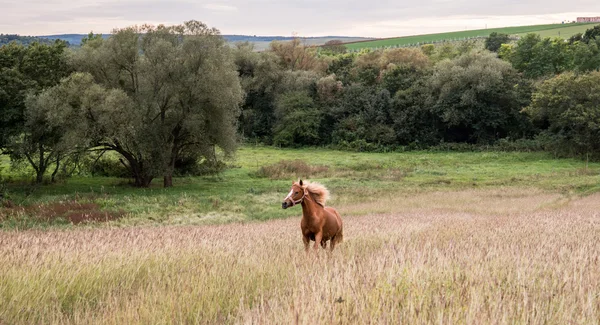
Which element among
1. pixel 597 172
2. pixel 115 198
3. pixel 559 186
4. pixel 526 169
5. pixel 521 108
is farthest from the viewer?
pixel 521 108

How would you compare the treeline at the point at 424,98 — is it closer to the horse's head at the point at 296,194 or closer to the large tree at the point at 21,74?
the large tree at the point at 21,74

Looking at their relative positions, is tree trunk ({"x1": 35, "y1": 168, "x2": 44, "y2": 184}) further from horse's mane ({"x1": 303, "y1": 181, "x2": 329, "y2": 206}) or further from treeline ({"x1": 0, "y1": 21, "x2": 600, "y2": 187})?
horse's mane ({"x1": 303, "y1": 181, "x2": 329, "y2": 206})

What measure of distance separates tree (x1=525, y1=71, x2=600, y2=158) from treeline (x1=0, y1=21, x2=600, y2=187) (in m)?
0.14

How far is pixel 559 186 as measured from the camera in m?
38.3

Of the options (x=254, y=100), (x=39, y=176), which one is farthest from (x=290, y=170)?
(x=254, y=100)

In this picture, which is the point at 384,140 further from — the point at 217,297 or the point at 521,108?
the point at 217,297

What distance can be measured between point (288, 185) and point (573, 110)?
3321 cm

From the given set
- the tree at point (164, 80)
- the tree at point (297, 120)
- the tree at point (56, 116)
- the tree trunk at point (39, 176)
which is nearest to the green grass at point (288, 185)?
the tree trunk at point (39, 176)

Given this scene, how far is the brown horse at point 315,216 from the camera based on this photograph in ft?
33.8

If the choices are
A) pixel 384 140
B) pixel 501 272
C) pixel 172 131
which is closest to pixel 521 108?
pixel 384 140

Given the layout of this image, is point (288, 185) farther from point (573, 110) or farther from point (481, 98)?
point (481, 98)

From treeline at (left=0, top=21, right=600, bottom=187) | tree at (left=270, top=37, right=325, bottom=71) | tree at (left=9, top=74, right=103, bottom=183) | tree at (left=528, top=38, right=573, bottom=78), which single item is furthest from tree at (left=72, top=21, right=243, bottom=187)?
tree at (left=528, top=38, right=573, bottom=78)

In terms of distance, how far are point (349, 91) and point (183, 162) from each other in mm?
36291

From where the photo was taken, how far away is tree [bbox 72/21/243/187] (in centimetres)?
3806
